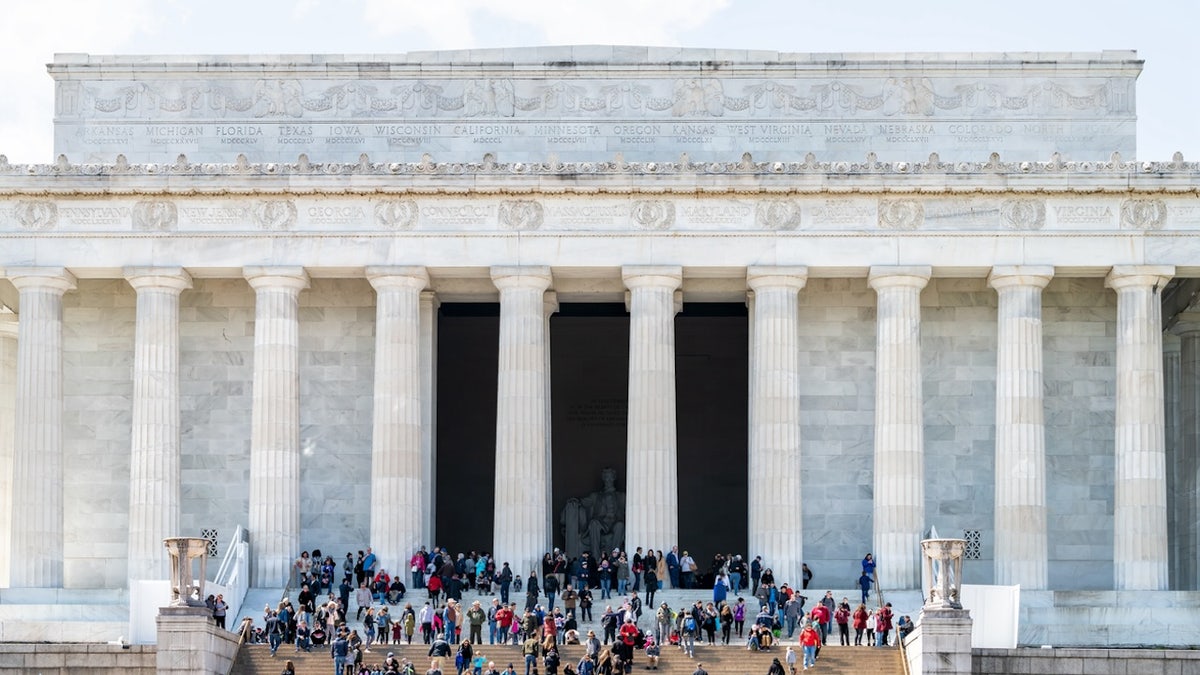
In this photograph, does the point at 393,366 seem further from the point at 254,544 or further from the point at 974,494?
the point at 974,494

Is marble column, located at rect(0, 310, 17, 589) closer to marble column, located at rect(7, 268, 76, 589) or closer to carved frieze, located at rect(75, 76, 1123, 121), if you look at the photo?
marble column, located at rect(7, 268, 76, 589)

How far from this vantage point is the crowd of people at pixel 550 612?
59.2 meters

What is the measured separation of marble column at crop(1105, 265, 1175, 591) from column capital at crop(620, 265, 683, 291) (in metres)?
12.1

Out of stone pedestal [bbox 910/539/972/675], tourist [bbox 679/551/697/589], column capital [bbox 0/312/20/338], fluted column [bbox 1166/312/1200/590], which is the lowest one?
stone pedestal [bbox 910/539/972/675]

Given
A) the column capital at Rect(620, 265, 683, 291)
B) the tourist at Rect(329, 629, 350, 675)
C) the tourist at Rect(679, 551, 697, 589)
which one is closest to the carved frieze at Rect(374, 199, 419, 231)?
the column capital at Rect(620, 265, 683, 291)

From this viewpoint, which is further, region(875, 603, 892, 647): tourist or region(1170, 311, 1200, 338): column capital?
region(1170, 311, 1200, 338): column capital

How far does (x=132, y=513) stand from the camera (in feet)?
230

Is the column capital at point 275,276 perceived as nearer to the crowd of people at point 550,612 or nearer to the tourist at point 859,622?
the crowd of people at point 550,612

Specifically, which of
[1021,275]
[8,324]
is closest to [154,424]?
[8,324]

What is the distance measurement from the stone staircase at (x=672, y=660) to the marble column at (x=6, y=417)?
776 inches

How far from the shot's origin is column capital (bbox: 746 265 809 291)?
231 feet

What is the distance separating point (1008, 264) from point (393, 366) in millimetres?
17268

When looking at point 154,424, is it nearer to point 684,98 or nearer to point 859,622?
point 684,98

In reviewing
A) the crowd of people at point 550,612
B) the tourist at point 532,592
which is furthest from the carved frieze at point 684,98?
the tourist at point 532,592
